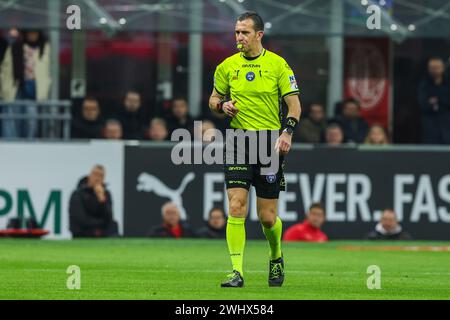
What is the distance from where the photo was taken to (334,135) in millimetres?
22438

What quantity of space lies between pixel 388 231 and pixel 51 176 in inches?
198

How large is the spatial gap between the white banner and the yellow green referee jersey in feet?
26.7

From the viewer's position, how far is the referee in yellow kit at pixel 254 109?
42.6 feet

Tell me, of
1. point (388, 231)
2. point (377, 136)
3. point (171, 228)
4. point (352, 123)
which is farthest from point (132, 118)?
point (388, 231)

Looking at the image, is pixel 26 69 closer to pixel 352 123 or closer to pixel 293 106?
pixel 352 123

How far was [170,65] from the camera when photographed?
24.7 meters

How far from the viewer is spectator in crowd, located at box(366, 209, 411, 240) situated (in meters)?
21.4

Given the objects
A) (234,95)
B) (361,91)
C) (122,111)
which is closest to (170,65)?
(122,111)

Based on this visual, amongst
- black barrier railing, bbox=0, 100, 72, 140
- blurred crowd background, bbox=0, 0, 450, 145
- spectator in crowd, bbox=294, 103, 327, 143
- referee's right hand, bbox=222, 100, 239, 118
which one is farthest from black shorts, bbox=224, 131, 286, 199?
spectator in crowd, bbox=294, 103, 327, 143

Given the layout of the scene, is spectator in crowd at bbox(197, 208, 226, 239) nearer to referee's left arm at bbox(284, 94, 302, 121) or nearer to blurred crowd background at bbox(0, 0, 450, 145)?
blurred crowd background at bbox(0, 0, 450, 145)

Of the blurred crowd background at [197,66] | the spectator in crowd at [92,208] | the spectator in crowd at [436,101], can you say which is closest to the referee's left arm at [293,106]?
the spectator in crowd at [92,208]

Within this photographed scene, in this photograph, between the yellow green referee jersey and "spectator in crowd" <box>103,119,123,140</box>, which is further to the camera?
"spectator in crowd" <box>103,119,123,140</box>

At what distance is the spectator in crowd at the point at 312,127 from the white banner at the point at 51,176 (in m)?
3.34

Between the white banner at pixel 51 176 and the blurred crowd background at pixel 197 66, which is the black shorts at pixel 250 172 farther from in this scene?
the blurred crowd background at pixel 197 66
